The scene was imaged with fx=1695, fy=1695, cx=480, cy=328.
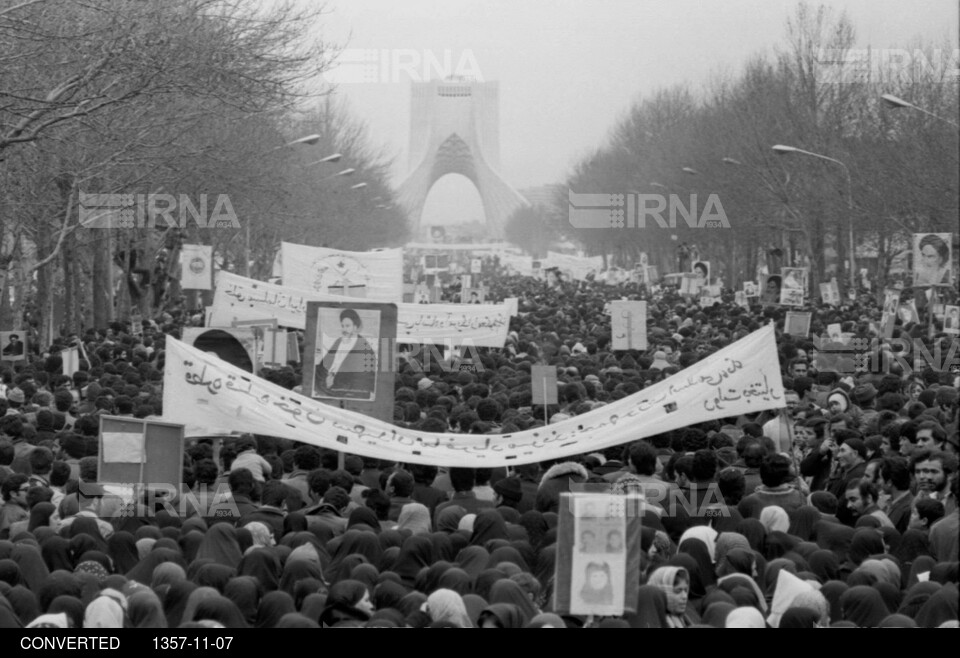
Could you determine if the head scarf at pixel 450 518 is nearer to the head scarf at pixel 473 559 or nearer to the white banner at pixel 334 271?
the head scarf at pixel 473 559

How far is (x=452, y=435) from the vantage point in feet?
36.2

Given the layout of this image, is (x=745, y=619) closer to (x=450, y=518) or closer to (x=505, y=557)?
(x=505, y=557)

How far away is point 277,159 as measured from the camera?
137 ft

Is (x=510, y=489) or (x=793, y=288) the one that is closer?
(x=510, y=489)

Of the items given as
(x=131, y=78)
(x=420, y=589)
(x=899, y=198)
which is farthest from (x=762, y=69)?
(x=420, y=589)

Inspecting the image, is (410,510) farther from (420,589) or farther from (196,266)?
(196,266)

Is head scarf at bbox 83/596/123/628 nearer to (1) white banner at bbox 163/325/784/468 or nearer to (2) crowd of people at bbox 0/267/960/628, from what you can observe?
Answer: (2) crowd of people at bbox 0/267/960/628

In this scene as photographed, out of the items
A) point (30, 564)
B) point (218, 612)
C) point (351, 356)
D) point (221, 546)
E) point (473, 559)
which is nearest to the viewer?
point (218, 612)

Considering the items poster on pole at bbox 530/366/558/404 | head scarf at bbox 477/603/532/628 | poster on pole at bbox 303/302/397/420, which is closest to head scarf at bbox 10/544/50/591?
head scarf at bbox 477/603/532/628

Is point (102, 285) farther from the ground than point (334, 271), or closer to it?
closer to it

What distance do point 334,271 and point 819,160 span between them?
22.6m

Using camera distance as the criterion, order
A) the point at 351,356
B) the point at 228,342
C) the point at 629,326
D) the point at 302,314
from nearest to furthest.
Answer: the point at 351,356 → the point at 228,342 → the point at 302,314 → the point at 629,326

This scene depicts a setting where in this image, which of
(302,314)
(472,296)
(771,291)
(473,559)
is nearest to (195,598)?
(473,559)

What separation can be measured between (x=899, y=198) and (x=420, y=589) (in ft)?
102
